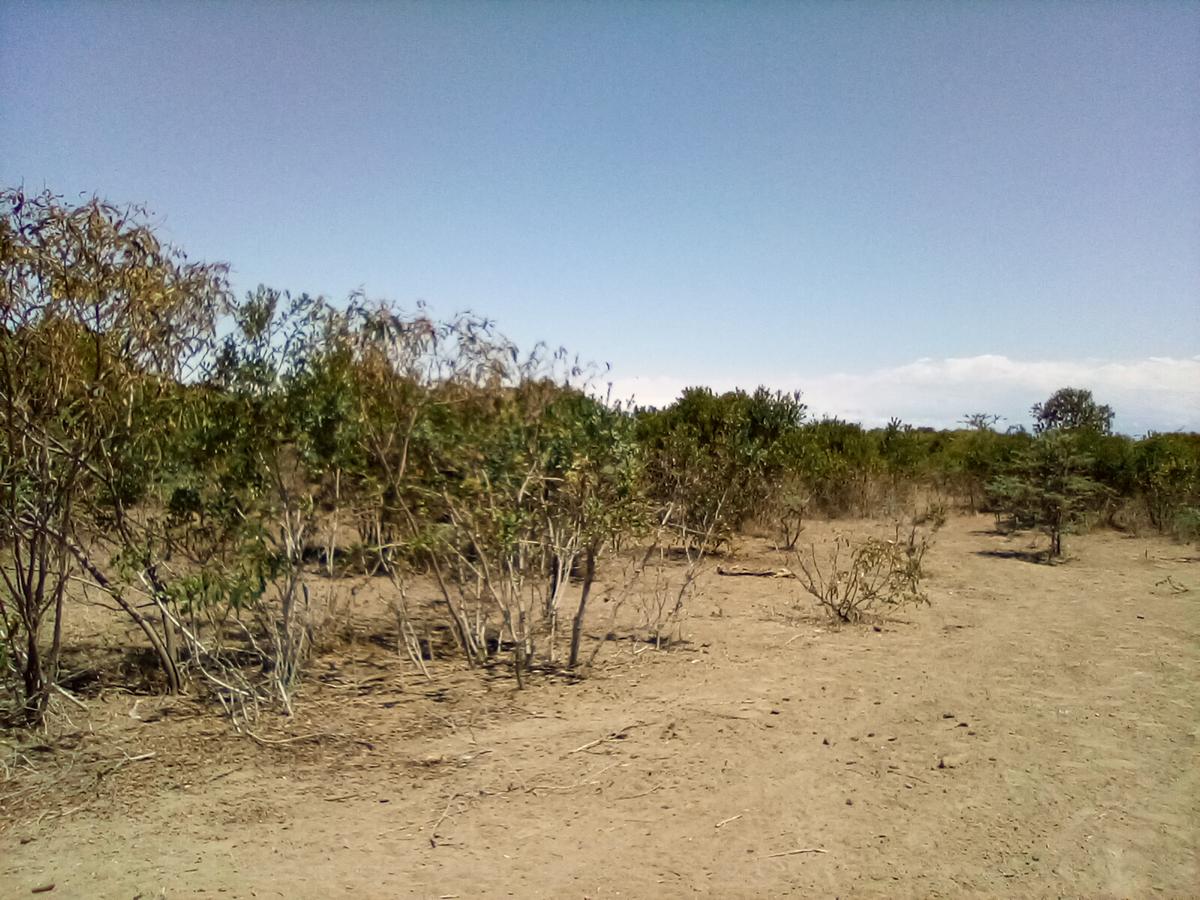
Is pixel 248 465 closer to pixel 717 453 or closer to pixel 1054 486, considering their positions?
pixel 717 453

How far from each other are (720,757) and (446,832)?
5.69ft

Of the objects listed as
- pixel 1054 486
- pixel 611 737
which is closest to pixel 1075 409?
pixel 1054 486

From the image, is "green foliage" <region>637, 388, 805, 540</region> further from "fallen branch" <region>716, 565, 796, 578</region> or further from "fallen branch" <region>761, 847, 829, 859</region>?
"fallen branch" <region>761, 847, 829, 859</region>

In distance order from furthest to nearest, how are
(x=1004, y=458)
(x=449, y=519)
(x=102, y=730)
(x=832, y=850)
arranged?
1. (x=1004, y=458)
2. (x=449, y=519)
3. (x=102, y=730)
4. (x=832, y=850)

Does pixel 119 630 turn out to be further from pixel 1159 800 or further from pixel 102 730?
pixel 1159 800

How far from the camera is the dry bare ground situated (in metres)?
4.19

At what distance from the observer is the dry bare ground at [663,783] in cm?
419

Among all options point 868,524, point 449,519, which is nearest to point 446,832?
point 449,519

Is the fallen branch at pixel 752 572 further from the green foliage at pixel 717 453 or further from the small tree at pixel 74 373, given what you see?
the small tree at pixel 74 373

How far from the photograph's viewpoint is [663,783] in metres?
5.18

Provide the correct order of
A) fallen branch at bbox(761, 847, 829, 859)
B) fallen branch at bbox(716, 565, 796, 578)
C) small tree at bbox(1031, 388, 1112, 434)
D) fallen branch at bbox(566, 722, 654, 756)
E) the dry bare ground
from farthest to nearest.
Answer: small tree at bbox(1031, 388, 1112, 434) < fallen branch at bbox(716, 565, 796, 578) < fallen branch at bbox(566, 722, 654, 756) < fallen branch at bbox(761, 847, 829, 859) < the dry bare ground

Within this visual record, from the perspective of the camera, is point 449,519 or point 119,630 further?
point 119,630

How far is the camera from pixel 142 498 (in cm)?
633

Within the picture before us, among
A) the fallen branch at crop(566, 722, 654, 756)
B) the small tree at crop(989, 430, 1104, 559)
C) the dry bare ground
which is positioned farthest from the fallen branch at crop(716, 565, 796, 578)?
the fallen branch at crop(566, 722, 654, 756)
